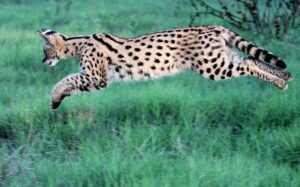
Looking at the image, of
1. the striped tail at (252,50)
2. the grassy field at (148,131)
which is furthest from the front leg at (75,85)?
the striped tail at (252,50)

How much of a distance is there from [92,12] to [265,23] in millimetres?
4722

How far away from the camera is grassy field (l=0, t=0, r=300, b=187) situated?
512 centimetres

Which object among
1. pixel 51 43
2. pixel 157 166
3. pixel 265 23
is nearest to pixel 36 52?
pixel 51 43

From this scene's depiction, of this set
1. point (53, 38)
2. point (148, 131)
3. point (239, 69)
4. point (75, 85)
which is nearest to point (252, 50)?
point (239, 69)

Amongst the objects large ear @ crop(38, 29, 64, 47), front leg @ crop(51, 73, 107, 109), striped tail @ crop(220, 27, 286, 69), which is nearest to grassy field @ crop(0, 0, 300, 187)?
front leg @ crop(51, 73, 107, 109)

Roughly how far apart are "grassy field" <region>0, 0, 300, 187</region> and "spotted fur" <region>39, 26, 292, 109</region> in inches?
7.8

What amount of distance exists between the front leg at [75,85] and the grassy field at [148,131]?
0.35 feet

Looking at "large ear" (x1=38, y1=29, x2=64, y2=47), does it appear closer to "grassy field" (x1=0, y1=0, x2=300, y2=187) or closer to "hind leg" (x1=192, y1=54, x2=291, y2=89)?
"grassy field" (x1=0, y1=0, x2=300, y2=187)

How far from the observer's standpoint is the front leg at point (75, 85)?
293 inches

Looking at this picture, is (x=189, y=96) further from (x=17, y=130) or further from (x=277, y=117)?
(x=17, y=130)

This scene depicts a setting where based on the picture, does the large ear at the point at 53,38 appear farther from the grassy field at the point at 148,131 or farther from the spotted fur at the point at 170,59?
the grassy field at the point at 148,131

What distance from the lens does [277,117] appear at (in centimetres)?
682

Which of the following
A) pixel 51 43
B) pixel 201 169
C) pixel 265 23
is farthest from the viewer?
pixel 265 23

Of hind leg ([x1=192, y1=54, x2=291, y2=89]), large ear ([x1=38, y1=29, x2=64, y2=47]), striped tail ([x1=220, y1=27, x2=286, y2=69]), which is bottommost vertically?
hind leg ([x1=192, y1=54, x2=291, y2=89])
